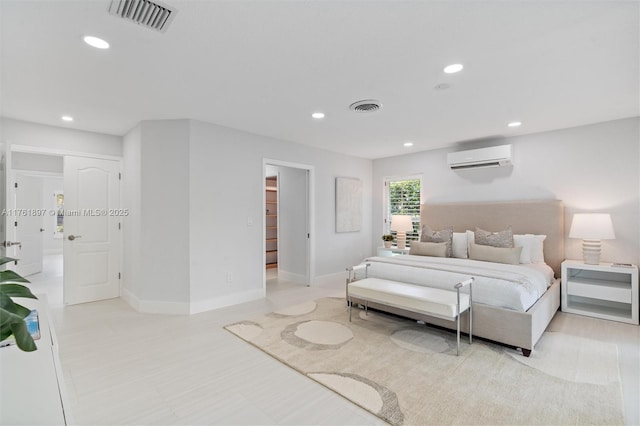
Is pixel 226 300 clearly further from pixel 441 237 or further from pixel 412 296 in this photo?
pixel 441 237

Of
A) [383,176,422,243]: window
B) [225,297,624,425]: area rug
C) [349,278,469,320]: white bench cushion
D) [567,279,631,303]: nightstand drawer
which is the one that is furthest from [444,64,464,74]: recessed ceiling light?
[383,176,422,243]: window

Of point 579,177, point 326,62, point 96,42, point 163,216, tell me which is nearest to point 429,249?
point 579,177

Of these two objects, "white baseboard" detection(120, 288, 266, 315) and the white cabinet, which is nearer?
the white cabinet

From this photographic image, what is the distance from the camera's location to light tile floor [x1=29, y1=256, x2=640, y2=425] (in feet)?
6.60

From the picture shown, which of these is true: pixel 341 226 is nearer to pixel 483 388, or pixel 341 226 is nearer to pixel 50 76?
pixel 483 388

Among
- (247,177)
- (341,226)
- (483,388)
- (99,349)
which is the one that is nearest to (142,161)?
(247,177)

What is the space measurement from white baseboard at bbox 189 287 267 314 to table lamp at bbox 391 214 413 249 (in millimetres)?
2736

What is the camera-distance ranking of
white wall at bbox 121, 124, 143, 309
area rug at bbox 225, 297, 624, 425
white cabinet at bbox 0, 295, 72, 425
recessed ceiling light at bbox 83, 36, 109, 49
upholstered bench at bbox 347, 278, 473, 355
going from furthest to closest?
white wall at bbox 121, 124, 143, 309 < upholstered bench at bbox 347, 278, 473, 355 < recessed ceiling light at bbox 83, 36, 109, 49 < area rug at bbox 225, 297, 624, 425 < white cabinet at bbox 0, 295, 72, 425

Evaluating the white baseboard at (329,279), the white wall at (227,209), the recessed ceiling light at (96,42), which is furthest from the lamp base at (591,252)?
the recessed ceiling light at (96,42)

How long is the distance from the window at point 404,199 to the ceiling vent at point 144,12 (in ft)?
16.4

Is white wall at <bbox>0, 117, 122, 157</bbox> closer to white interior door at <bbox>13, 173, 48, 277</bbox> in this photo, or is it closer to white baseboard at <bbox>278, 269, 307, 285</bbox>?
white interior door at <bbox>13, 173, 48, 277</bbox>

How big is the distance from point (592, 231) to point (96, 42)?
5347 millimetres

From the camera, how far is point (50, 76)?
8.96 feet

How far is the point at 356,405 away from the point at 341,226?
160 inches
